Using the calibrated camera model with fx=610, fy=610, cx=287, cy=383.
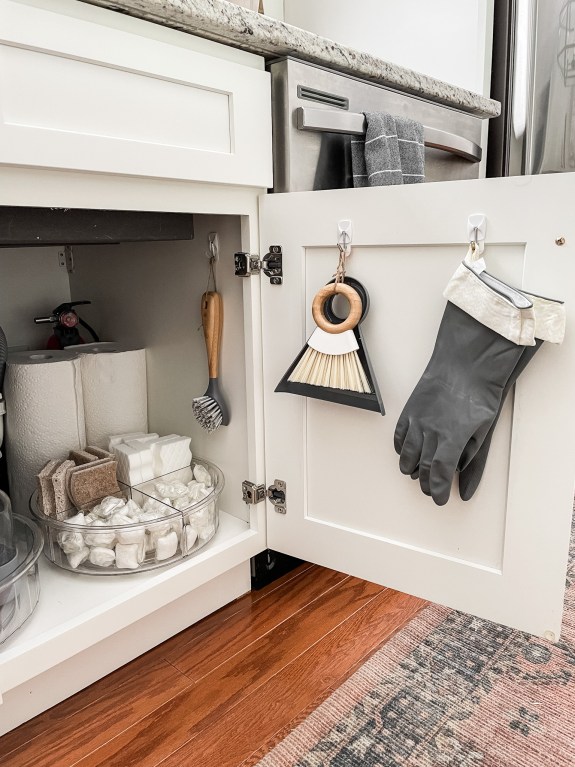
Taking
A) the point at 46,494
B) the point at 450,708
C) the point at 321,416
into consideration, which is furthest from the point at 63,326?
the point at 450,708

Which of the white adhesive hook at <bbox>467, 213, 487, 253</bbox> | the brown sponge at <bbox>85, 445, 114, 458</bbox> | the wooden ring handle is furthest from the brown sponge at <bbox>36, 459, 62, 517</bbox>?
the white adhesive hook at <bbox>467, 213, 487, 253</bbox>

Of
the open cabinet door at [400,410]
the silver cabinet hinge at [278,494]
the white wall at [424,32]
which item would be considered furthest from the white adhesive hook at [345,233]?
the white wall at [424,32]

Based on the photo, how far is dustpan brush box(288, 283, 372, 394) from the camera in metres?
0.90

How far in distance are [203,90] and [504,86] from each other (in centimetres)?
139

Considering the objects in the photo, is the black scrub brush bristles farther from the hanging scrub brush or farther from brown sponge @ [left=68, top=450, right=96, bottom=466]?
brown sponge @ [left=68, top=450, right=96, bottom=466]

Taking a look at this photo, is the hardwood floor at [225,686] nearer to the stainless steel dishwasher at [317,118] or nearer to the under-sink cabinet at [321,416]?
the under-sink cabinet at [321,416]

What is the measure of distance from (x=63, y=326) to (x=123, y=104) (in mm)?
708

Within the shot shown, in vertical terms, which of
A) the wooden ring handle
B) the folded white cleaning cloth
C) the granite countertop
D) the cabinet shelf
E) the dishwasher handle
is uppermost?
the granite countertop

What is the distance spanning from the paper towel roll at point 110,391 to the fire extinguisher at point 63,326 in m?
0.14

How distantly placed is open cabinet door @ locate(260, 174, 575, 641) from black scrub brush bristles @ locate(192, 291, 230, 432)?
0.43 ft

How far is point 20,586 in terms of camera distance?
3.00ft

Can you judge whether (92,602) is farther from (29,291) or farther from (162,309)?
(29,291)

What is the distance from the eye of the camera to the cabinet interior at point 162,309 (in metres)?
1.15

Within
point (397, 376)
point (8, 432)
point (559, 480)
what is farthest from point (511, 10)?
point (8, 432)
